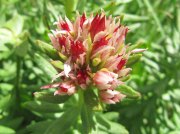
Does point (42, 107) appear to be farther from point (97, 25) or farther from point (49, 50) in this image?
point (97, 25)

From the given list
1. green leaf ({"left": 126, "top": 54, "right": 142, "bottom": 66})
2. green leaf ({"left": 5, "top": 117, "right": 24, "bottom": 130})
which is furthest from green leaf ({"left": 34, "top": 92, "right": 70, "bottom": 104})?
green leaf ({"left": 5, "top": 117, "right": 24, "bottom": 130})

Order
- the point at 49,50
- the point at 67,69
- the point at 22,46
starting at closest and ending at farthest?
the point at 67,69, the point at 49,50, the point at 22,46

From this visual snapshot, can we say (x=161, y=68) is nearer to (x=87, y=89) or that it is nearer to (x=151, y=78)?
(x=151, y=78)

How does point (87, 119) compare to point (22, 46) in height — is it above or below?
below

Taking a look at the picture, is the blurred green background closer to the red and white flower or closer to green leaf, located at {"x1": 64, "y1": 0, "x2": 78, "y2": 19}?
green leaf, located at {"x1": 64, "y1": 0, "x2": 78, "y2": 19}

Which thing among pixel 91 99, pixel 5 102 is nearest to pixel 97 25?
pixel 91 99

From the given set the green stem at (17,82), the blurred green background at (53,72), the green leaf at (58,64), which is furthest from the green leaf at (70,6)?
the green stem at (17,82)

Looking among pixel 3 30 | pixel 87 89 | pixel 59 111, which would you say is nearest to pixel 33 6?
pixel 3 30
